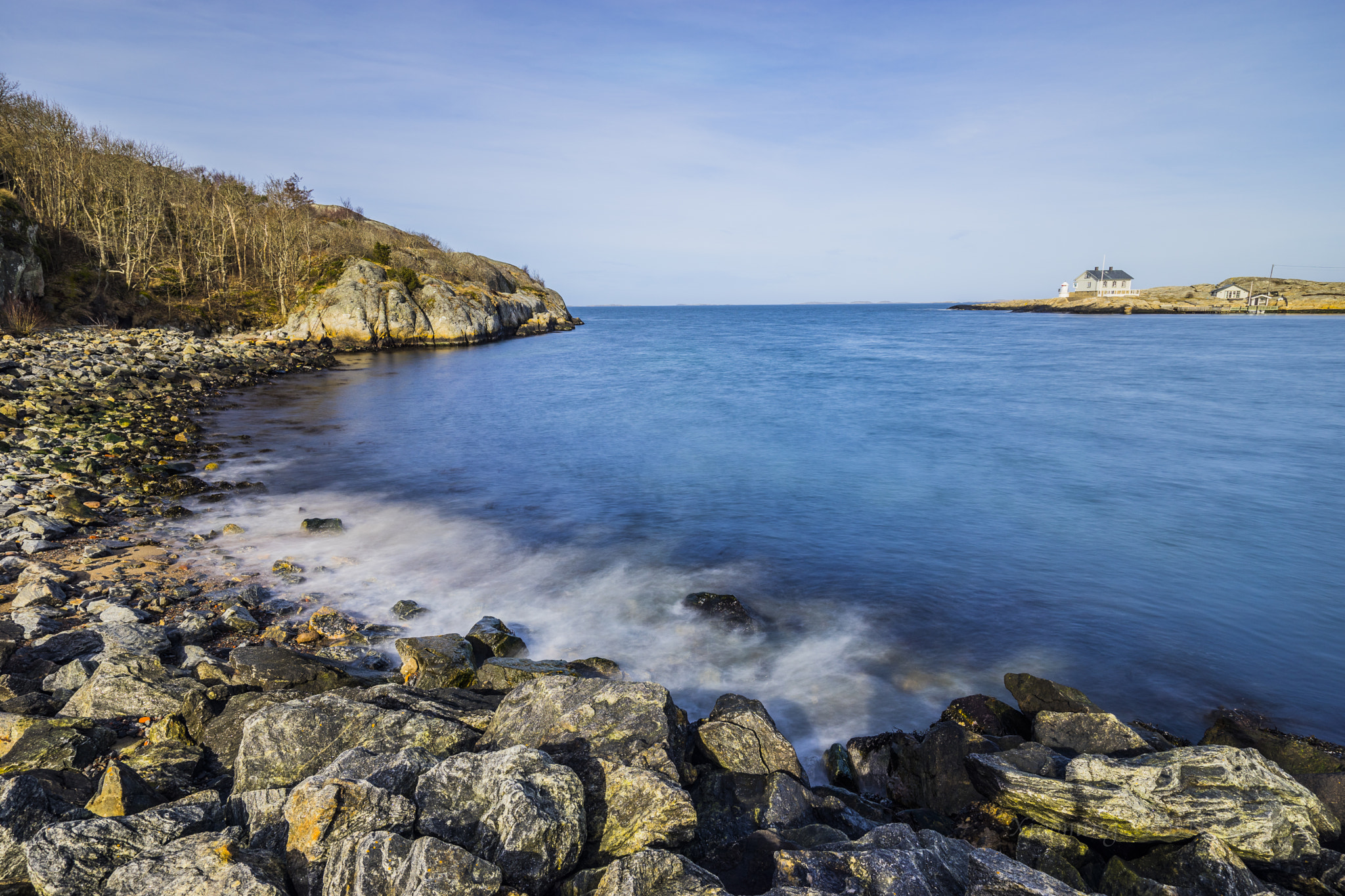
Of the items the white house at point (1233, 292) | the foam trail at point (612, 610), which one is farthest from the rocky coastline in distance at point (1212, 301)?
the foam trail at point (612, 610)

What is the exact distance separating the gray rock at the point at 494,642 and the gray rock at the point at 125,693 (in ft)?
8.78

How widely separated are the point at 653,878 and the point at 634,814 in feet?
2.20

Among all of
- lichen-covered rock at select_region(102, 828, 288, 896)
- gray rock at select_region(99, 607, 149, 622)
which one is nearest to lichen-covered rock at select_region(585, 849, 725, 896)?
lichen-covered rock at select_region(102, 828, 288, 896)

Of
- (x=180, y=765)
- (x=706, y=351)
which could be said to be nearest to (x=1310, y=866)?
(x=180, y=765)

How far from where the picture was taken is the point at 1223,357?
151ft

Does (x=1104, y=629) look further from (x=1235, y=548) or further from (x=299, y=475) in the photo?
(x=299, y=475)

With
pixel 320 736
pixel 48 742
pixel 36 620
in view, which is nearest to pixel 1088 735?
pixel 320 736

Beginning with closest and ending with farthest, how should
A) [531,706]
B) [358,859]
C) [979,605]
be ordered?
[358,859]
[531,706]
[979,605]

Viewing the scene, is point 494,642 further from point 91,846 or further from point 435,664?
point 91,846

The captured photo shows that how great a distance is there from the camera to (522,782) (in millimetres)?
3947

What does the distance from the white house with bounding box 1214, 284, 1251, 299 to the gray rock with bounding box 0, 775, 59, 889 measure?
156777 mm

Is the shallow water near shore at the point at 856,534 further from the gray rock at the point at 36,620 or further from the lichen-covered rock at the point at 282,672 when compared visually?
the gray rock at the point at 36,620

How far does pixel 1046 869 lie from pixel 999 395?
32393mm

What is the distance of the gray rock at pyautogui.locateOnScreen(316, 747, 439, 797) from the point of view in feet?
13.6
